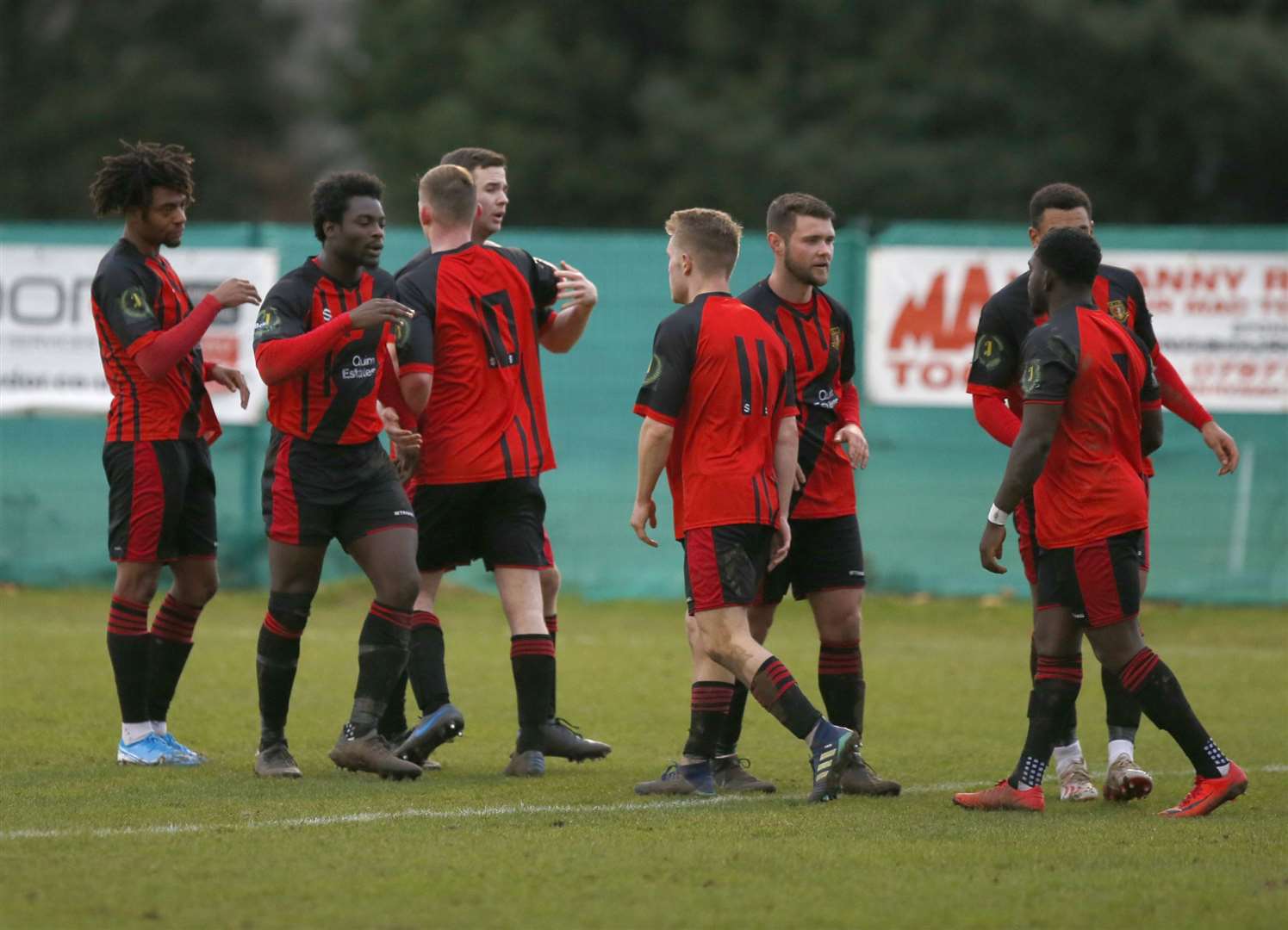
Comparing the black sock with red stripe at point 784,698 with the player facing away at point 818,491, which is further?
the player facing away at point 818,491

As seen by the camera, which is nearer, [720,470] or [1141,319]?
[720,470]

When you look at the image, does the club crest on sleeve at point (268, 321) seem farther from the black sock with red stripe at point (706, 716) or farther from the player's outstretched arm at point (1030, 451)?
the player's outstretched arm at point (1030, 451)

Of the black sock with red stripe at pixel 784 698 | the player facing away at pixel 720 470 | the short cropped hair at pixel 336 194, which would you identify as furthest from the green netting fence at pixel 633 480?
the black sock with red stripe at pixel 784 698

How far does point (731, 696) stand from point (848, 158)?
85.4 ft

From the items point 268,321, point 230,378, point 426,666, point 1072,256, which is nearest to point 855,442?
point 1072,256

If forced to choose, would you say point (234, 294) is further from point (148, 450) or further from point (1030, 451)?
point (1030, 451)

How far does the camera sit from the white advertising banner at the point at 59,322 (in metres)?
14.2

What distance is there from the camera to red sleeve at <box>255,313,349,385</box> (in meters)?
7.33

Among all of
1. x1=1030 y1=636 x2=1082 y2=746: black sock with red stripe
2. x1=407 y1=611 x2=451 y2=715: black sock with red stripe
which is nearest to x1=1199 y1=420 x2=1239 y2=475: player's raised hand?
x1=1030 y1=636 x2=1082 y2=746: black sock with red stripe

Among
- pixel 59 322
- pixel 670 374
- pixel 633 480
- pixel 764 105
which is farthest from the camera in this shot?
pixel 764 105

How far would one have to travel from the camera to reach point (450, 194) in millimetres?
7840

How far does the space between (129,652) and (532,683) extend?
5.55 feet

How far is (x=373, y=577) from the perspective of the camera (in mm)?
7566

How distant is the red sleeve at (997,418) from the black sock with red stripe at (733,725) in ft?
4.62
